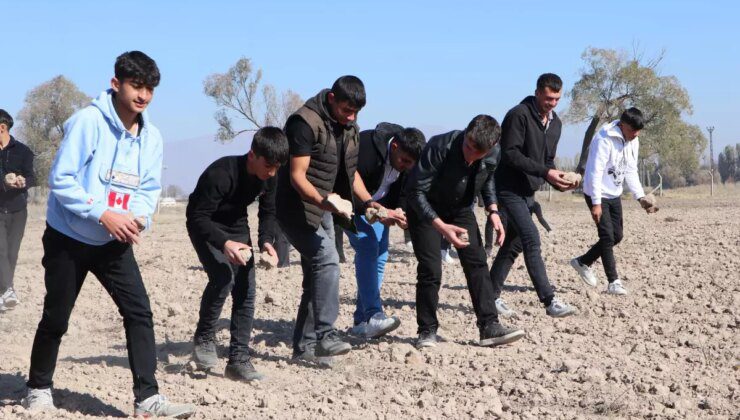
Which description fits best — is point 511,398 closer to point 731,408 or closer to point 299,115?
point 731,408

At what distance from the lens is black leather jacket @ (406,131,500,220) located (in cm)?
662

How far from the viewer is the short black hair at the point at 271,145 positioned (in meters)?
5.58

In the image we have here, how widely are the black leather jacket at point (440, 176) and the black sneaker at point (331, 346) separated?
1.06 meters

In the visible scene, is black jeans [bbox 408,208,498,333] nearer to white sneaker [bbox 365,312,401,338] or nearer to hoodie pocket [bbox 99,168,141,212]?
white sneaker [bbox 365,312,401,338]

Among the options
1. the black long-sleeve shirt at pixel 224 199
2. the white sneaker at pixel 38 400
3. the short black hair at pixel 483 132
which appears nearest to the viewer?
the white sneaker at pixel 38 400

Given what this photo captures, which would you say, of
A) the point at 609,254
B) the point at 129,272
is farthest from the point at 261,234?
the point at 609,254

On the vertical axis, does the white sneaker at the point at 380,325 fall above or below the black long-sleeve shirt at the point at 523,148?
below

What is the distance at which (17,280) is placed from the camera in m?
11.5

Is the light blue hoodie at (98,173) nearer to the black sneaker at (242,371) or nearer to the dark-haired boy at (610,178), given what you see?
the black sneaker at (242,371)

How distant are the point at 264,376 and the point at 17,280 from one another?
6.46m

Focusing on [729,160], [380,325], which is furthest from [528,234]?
[729,160]

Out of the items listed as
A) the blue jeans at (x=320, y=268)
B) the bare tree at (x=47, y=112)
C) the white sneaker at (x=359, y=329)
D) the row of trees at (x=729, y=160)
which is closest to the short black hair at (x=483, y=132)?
the blue jeans at (x=320, y=268)

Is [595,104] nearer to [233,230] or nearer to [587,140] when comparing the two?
[587,140]

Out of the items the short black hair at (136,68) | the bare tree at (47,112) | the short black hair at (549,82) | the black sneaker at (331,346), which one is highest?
the bare tree at (47,112)
